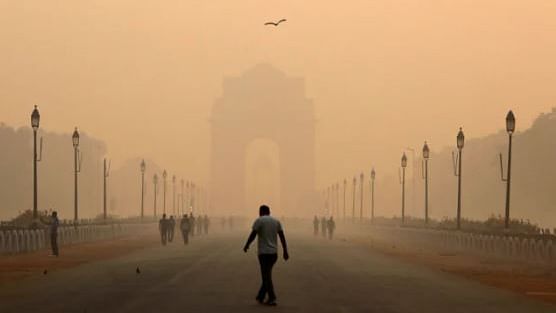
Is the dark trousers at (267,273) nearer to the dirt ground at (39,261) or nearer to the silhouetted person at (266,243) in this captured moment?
the silhouetted person at (266,243)

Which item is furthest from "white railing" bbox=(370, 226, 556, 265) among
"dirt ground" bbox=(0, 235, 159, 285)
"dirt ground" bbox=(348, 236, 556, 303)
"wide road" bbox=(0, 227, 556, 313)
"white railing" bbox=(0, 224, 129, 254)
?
"white railing" bbox=(0, 224, 129, 254)

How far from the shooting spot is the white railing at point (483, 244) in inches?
1711

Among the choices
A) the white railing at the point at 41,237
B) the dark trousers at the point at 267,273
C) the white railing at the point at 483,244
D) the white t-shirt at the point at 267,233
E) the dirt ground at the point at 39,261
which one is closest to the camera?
the dark trousers at the point at 267,273

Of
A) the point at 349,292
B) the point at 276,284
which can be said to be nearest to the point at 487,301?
the point at 349,292

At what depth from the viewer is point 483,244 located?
177 ft

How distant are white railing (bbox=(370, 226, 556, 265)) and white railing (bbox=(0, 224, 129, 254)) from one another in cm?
1961

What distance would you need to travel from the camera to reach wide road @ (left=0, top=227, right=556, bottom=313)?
74.9ft

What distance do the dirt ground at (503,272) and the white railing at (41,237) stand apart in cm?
1656

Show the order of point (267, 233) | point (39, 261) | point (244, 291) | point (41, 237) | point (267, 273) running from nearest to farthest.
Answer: point (267, 273)
point (267, 233)
point (244, 291)
point (39, 261)
point (41, 237)

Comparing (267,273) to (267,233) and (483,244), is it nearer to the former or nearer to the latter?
(267,233)

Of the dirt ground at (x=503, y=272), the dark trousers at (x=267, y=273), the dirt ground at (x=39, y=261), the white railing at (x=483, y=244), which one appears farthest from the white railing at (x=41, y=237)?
the dark trousers at (x=267, y=273)

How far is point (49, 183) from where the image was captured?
617 ft

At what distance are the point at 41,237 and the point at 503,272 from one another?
25099 mm

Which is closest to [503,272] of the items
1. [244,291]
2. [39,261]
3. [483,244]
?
[244,291]
